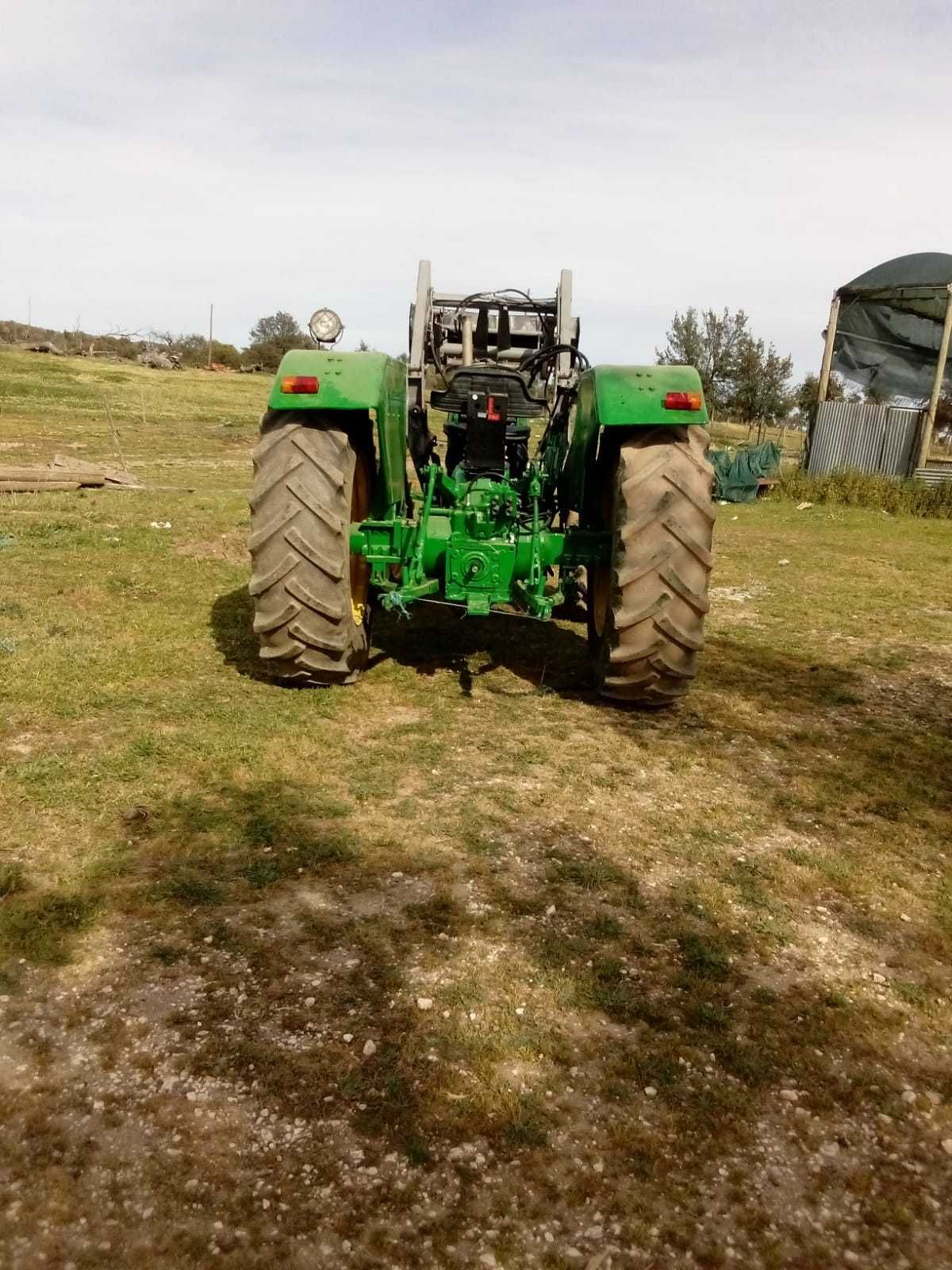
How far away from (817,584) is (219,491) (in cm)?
828

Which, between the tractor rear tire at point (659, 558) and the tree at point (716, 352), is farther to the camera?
the tree at point (716, 352)

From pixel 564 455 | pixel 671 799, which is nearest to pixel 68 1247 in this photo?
pixel 671 799

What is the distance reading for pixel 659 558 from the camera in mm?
4828

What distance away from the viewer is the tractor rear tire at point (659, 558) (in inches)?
189

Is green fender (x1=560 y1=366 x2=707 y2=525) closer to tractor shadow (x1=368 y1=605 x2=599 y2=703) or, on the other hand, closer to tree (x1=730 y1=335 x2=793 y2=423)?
tractor shadow (x1=368 y1=605 x2=599 y2=703)

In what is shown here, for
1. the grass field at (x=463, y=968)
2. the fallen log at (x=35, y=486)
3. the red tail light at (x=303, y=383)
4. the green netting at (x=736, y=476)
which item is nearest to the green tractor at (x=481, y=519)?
the red tail light at (x=303, y=383)

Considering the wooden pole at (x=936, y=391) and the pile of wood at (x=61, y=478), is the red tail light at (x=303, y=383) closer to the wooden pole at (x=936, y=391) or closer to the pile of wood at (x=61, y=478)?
the pile of wood at (x=61, y=478)

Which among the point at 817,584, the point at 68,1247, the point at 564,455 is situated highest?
the point at 564,455

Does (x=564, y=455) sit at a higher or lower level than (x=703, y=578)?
higher

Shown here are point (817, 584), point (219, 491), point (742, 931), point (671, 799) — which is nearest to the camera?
point (742, 931)

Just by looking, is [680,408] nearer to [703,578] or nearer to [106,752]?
[703,578]

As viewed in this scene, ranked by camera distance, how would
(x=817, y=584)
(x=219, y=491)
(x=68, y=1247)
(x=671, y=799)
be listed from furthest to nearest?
(x=219, y=491), (x=817, y=584), (x=671, y=799), (x=68, y=1247)

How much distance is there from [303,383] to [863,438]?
1437 cm

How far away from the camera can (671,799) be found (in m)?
4.21
